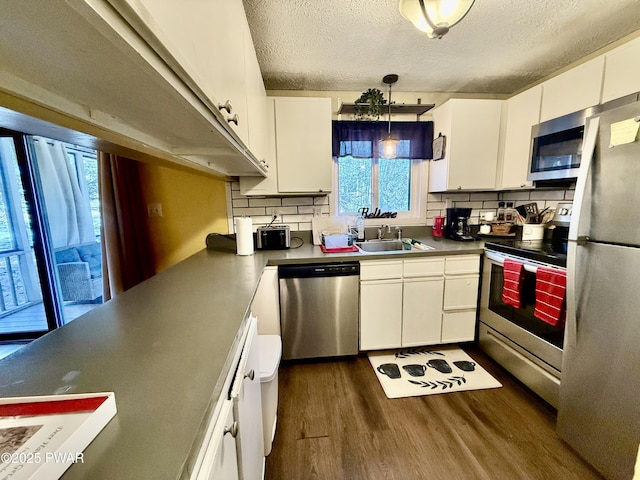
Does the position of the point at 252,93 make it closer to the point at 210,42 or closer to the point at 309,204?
the point at 210,42

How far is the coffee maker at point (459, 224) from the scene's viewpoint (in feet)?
7.82

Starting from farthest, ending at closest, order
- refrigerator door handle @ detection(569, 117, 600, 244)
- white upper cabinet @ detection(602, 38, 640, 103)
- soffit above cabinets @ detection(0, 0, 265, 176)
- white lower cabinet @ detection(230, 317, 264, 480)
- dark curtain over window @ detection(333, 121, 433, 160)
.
A: dark curtain over window @ detection(333, 121, 433, 160), white upper cabinet @ detection(602, 38, 640, 103), refrigerator door handle @ detection(569, 117, 600, 244), white lower cabinet @ detection(230, 317, 264, 480), soffit above cabinets @ detection(0, 0, 265, 176)

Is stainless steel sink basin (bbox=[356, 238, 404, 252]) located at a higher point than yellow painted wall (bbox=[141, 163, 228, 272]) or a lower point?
lower

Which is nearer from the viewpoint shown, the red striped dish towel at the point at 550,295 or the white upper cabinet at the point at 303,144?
the red striped dish towel at the point at 550,295

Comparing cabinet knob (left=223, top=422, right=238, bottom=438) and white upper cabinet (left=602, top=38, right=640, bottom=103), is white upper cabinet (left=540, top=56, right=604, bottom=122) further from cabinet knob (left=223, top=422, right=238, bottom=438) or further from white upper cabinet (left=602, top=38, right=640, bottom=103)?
cabinet knob (left=223, top=422, right=238, bottom=438)

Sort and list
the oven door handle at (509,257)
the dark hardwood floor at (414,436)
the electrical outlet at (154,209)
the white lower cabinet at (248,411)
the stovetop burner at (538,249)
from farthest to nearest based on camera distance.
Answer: the electrical outlet at (154,209)
the oven door handle at (509,257)
the stovetop burner at (538,249)
the dark hardwood floor at (414,436)
the white lower cabinet at (248,411)

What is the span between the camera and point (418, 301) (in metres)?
2.14

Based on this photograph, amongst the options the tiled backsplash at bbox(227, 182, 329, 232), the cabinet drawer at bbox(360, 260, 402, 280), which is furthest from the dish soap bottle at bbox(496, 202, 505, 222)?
the tiled backsplash at bbox(227, 182, 329, 232)

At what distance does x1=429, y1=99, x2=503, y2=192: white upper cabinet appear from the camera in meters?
2.25

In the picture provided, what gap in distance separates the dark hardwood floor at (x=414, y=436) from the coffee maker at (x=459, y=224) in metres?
1.16

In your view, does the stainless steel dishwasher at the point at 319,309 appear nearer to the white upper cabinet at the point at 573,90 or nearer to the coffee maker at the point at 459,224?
the coffee maker at the point at 459,224

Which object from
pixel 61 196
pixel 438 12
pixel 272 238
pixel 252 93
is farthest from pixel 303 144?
pixel 61 196

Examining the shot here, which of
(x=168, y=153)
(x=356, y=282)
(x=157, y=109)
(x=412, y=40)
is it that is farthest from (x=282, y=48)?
(x=356, y=282)

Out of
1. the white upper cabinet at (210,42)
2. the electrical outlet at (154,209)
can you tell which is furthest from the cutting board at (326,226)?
the electrical outlet at (154,209)
